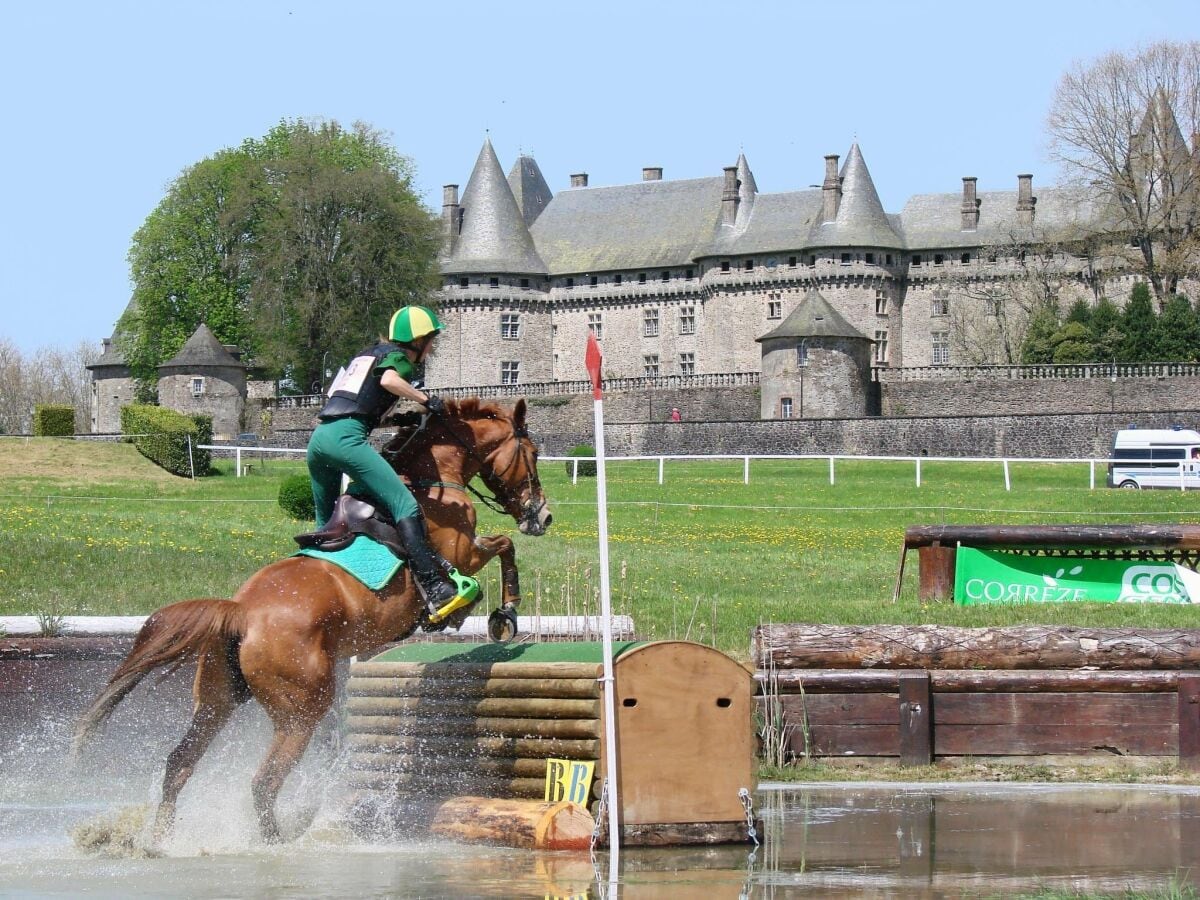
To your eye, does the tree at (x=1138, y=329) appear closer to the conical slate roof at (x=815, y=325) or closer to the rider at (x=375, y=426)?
the conical slate roof at (x=815, y=325)

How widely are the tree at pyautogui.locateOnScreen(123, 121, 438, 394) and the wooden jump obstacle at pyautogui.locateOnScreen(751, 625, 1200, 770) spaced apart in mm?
64522

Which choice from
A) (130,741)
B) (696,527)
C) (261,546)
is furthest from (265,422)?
(130,741)

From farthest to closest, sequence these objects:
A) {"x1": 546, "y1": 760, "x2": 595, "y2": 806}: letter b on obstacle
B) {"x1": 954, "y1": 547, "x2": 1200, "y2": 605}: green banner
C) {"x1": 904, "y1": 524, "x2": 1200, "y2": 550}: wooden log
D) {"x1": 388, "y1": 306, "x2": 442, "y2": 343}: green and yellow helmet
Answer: {"x1": 954, "y1": 547, "x2": 1200, "y2": 605}: green banner < {"x1": 904, "y1": 524, "x2": 1200, "y2": 550}: wooden log < {"x1": 388, "y1": 306, "x2": 442, "y2": 343}: green and yellow helmet < {"x1": 546, "y1": 760, "x2": 595, "y2": 806}: letter b on obstacle

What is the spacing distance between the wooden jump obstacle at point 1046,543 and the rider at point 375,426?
824 cm

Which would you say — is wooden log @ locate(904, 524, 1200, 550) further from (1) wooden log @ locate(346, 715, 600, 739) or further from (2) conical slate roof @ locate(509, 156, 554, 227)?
(2) conical slate roof @ locate(509, 156, 554, 227)

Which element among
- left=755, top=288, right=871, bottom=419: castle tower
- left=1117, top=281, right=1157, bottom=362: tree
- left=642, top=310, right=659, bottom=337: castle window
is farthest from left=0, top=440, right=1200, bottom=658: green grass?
left=642, top=310, right=659, bottom=337: castle window

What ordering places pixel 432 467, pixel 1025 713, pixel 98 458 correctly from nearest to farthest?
1. pixel 432 467
2. pixel 1025 713
3. pixel 98 458

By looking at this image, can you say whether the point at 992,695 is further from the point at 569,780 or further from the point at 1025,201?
the point at 1025,201

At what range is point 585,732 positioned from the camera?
966cm

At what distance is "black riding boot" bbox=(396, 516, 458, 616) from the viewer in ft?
31.3

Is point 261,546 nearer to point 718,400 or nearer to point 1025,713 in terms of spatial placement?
point 1025,713

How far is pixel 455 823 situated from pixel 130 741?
13.0ft

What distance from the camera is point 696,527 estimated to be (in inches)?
1134

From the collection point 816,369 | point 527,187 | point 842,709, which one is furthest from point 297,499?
point 527,187
